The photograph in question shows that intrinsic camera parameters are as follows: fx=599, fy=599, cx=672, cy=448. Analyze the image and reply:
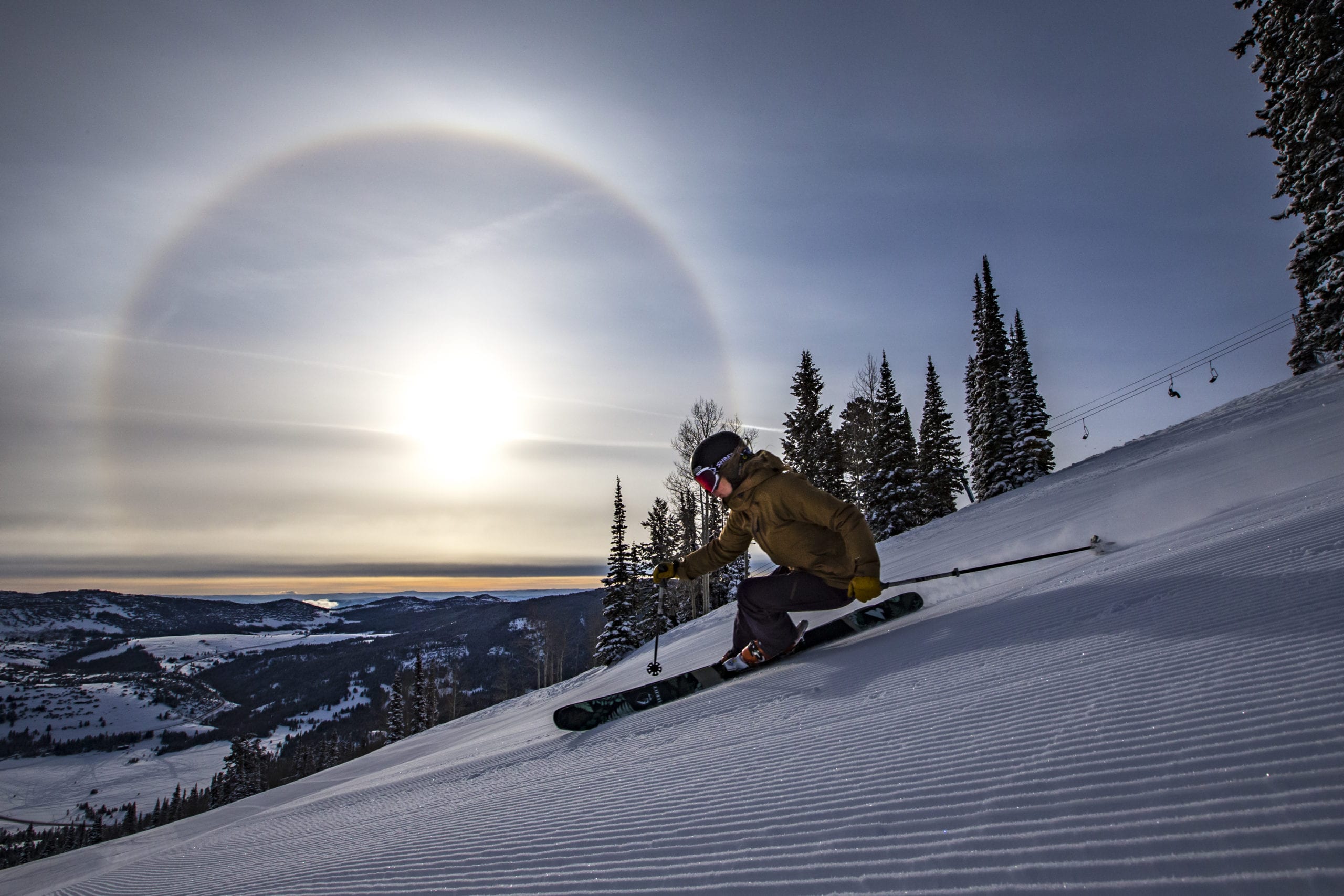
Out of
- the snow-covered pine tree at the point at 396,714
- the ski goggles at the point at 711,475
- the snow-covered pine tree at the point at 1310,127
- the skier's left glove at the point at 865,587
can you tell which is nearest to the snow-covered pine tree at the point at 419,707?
the snow-covered pine tree at the point at 396,714

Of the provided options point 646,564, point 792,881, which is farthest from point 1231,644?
point 646,564

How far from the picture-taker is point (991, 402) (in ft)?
96.7

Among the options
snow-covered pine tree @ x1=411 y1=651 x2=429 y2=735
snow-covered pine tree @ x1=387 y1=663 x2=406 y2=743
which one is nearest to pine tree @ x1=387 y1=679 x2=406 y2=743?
snow-covered pine tree @ x1=387 y1=663 x2=406 y2=743

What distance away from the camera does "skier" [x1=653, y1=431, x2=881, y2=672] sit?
4.38 meters

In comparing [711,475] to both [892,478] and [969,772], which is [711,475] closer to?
[969,772]

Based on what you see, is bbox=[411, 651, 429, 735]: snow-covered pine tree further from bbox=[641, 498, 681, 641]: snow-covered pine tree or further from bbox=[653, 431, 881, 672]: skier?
bbox=[653, 431, 881, 672]: skier

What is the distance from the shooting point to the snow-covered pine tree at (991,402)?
2900 cm

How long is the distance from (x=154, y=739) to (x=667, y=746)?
8814 inches

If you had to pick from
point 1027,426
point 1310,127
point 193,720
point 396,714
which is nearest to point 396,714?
point 396,714

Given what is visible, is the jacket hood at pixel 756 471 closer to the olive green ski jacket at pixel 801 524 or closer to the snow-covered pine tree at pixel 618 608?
the olive green ski jacket at pixel 801 524

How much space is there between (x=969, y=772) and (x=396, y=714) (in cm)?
4851

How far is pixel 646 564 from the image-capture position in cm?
3681

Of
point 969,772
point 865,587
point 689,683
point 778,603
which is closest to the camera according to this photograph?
point 969,772

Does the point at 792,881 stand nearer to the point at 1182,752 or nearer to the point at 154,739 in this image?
the point at 1182,752
